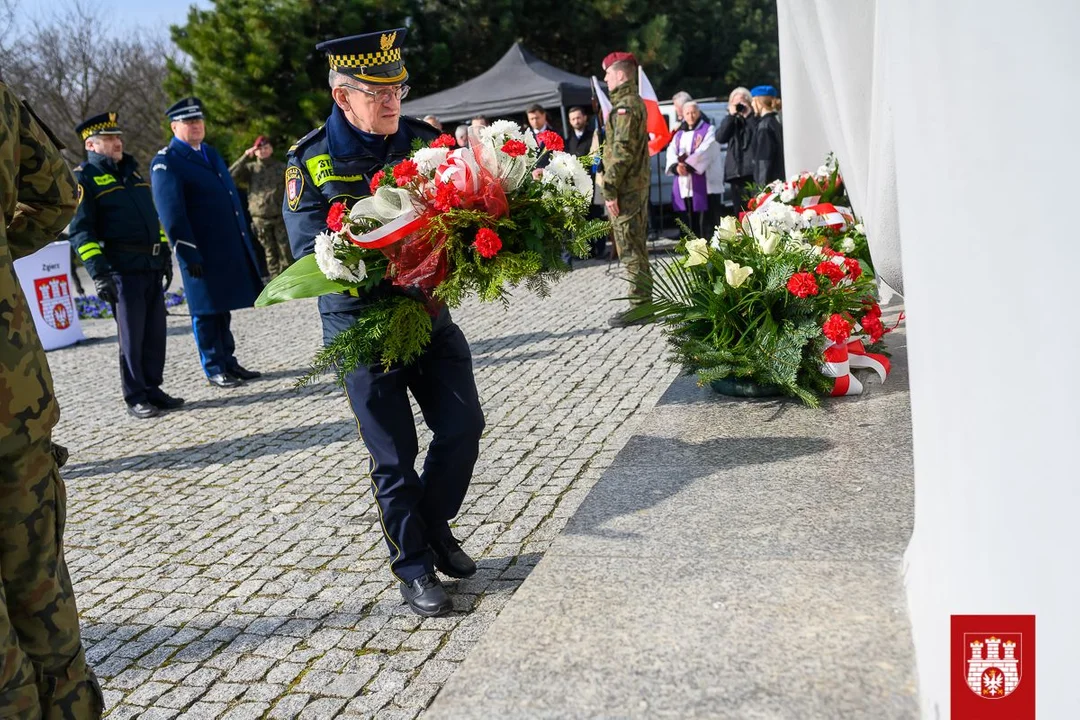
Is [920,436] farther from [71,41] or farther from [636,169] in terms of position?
[71,41]

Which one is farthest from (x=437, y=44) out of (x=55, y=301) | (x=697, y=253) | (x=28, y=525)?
(x=28, y=525)

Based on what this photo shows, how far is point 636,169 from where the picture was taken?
363 inches

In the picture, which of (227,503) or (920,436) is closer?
(920,436)

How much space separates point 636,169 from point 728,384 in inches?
203

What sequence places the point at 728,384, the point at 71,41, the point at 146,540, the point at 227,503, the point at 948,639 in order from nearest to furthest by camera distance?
1. the point at 948,639
2. the point at 728,384
3. the point at 146,540
4. the point at 227,503
5. the point at 71,41

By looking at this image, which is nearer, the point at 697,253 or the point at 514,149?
the point at 514,149

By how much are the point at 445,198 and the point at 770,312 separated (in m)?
1.81

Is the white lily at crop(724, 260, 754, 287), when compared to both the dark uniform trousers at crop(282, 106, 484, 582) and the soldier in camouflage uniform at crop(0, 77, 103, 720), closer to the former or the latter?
the dark uniform trousers at crop(282, 106, 484, 582)

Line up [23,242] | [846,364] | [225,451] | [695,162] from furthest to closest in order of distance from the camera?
Result: [695,162] < [225,451] < [846,364] < [23,242]

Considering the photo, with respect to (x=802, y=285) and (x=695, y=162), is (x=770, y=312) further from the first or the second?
(x=695, y=162)

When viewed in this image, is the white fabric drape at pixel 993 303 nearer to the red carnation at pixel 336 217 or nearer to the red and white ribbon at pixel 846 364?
the red carnation at pixel 336 217

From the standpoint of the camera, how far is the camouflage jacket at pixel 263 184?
1346cm

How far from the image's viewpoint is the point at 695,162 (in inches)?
516

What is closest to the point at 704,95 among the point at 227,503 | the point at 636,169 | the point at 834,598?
the point at 636,169
